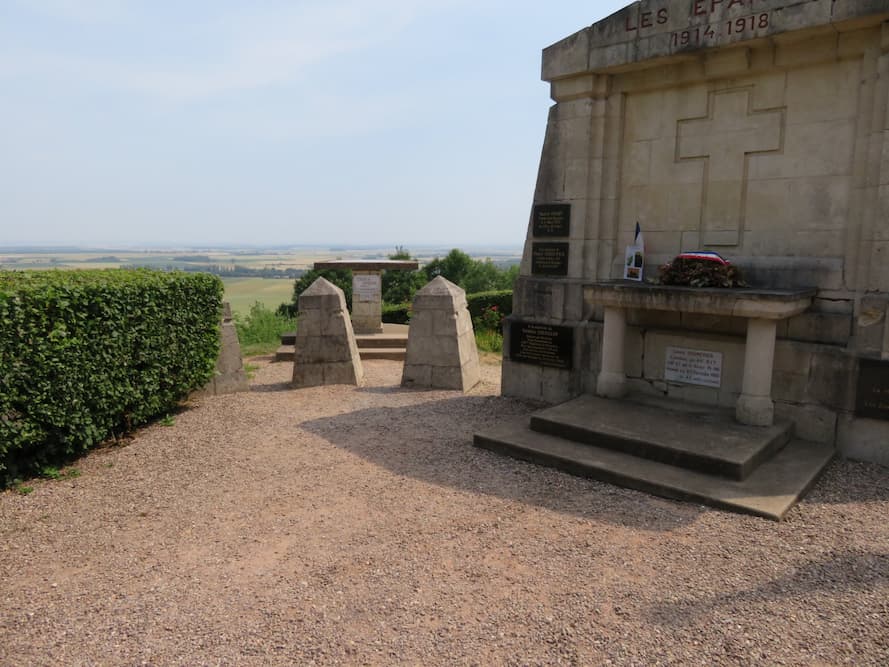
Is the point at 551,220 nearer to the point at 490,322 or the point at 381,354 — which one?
the point at 381,354

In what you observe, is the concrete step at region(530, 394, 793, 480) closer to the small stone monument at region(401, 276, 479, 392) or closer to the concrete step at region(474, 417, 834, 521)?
the concrete step at region(474, 417, 834, 521)

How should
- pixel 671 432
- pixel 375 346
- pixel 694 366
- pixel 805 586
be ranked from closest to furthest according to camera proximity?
1. pixel 805 586
2. pixel 671 432
3. pixel 694 366
4. pixel 375 346

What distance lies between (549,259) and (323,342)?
369 centimetres

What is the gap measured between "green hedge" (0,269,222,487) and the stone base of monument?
365 cm

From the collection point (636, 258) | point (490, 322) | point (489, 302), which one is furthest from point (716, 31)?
point (489, 302)

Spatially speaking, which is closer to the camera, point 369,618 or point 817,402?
point 369,618

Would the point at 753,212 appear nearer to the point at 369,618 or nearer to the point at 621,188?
the point at 621,188

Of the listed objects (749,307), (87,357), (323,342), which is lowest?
(323,342)

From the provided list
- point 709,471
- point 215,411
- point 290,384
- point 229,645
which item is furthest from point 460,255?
point 229,645

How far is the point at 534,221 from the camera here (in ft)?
25.3

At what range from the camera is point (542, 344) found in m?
7.66

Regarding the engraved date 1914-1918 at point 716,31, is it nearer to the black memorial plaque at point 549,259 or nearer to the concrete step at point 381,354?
the black memorial plaque at point 549,259

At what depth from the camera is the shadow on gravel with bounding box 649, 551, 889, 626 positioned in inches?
131

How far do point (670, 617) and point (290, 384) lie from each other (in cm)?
730
